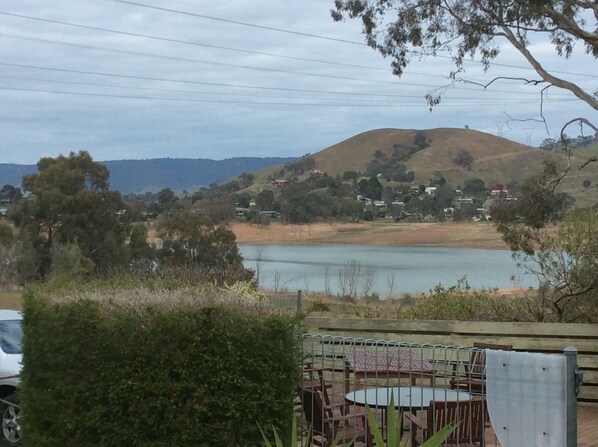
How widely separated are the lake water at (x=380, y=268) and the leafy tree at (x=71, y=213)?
7.08 m

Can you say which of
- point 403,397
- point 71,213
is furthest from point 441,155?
point 403,397

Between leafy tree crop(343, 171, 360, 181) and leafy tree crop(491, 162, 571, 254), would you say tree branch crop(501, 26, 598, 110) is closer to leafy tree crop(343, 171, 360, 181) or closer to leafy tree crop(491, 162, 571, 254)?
leafy tree crop(491, 162, 571, 254)

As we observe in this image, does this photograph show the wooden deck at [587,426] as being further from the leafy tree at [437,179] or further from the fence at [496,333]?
the leafy tree at [437,179]

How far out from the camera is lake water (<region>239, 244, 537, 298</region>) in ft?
103

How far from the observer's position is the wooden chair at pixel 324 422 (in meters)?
6.60

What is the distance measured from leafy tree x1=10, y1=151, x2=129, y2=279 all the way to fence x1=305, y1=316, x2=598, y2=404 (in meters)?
34.3

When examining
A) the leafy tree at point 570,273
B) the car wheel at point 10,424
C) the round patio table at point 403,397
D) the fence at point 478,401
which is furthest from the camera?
the leafy tree at point 570,273

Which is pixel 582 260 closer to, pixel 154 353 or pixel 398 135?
pixel 154 353

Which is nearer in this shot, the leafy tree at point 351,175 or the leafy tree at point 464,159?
the leafy tree at point 351,175

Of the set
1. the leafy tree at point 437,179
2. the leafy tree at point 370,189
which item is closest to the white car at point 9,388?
the leafy tree at point 370,189

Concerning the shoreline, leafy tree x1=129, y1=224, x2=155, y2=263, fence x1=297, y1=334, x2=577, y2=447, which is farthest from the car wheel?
the shoreline

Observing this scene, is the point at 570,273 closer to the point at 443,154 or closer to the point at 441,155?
the point at 441,155

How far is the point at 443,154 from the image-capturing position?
348 feet

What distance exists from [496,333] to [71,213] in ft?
123
